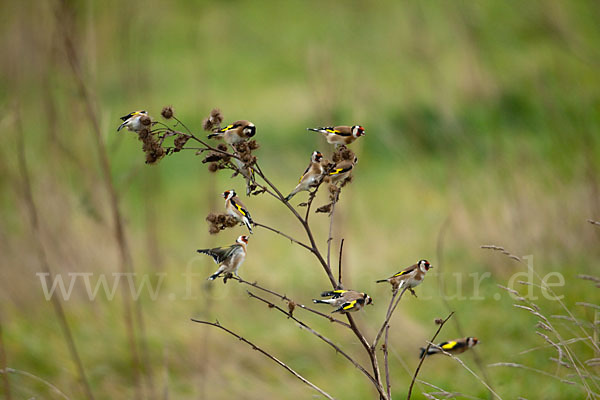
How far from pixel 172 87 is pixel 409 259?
687 cm

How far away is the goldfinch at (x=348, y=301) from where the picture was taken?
1.64 m

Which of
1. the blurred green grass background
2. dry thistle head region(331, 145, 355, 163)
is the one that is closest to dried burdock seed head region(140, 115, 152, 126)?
dry thistle head region(331, 145, 355, 163)

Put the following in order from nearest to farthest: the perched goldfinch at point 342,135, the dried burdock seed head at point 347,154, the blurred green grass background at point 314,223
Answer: the dried burdock seed head at point 347,154 → the perched goldfinch at point 342,135 → the blurred green grass background at point 314,223

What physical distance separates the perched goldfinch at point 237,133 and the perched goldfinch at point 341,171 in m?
0.27

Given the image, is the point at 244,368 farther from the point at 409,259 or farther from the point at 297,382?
the point at 409,259

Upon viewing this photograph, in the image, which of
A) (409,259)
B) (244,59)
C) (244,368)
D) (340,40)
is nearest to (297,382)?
(244,368)

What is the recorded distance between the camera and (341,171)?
1883mm

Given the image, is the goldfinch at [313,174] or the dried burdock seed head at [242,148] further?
the goldfinch at [313,174]

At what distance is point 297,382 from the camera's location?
403 centimetres

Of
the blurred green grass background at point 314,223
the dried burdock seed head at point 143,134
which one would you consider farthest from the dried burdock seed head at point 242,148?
the blurred green grass background at point 314,223

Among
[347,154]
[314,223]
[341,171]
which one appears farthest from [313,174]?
[314,223]

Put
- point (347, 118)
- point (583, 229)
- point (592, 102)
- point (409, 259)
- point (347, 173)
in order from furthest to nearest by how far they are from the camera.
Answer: point (347, 118)
point (592, 102)
point (409, 259)
point (583, 229)
point (347, 173)

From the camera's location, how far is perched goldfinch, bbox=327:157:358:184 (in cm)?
176

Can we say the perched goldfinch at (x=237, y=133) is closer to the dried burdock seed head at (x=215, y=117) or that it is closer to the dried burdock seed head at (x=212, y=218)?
the dried burdock seed head at (x=215, y=117)
